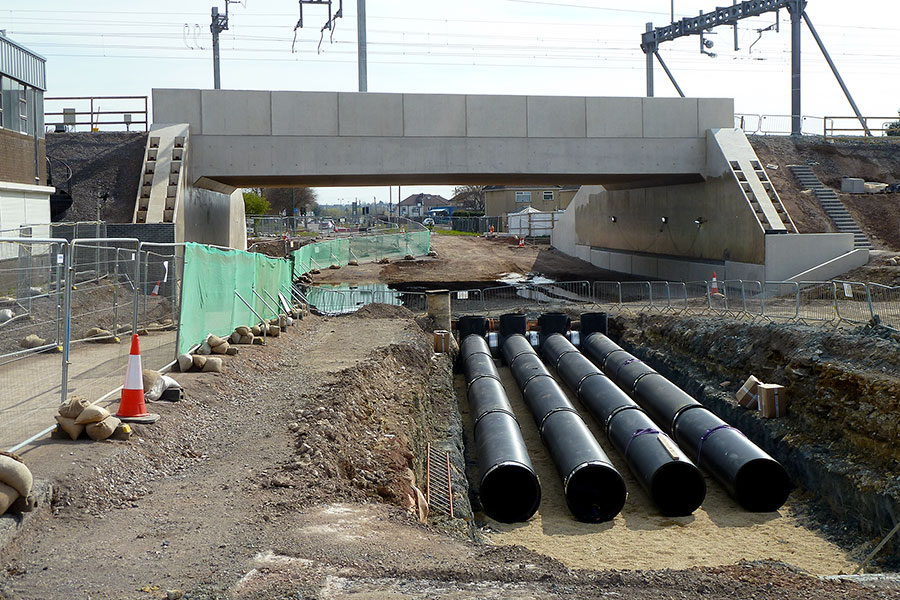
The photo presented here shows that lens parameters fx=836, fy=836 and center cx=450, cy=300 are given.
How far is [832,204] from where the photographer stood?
1283 inches

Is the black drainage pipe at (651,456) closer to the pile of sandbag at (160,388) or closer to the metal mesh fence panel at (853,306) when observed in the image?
the metal mesh fence panel at (853,306)

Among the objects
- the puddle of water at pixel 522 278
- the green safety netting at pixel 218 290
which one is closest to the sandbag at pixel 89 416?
the green safety netting at pixel 218 290

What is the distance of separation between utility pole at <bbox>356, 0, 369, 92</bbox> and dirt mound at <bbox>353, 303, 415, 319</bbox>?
10.2 m

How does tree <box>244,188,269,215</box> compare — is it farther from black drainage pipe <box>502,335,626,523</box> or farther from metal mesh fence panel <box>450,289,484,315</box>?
black drainage pipe <box>502,335,626,523</box>

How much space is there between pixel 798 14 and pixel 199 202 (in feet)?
→ 96.7

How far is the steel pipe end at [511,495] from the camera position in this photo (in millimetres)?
12570

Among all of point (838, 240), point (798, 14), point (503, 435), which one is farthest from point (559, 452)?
point (798, 14)

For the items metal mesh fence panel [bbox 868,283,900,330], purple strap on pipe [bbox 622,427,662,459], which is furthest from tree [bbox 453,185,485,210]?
purple strap on pipe [bbox 622,427,662,459]

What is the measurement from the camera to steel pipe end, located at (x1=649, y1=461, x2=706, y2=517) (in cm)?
1293

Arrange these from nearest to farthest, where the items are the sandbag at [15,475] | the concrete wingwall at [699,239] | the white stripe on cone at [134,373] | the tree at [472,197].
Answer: the sandbag at [15,475]
the white stripe on cone at [134,373]
the concrete wingwall at [699,239]
the tree at [472,197]

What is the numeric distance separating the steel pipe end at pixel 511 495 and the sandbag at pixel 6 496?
7.44 meters

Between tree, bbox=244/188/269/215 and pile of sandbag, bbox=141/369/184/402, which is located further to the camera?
tree, bbox=244/188/269/215

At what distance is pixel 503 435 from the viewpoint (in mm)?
13789

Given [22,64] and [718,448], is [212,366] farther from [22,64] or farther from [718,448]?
[22,64]
